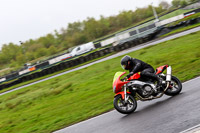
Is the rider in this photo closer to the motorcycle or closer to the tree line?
the motorcycle

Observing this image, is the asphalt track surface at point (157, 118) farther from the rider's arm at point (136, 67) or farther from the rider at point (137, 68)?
the rider's arm at point (136, 67)

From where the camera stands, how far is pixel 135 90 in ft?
25.2

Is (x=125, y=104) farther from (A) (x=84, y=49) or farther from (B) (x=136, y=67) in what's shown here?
(A) (x=84, y=49)

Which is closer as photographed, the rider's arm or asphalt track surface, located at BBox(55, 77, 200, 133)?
asphalt track surface, located at BBox(55, 77, 200, 133)

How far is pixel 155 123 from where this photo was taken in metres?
5.88

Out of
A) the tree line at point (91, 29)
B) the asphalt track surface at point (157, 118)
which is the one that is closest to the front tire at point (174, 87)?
the asphalt track surface at point (157, 118)

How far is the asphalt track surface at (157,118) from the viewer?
217 inches

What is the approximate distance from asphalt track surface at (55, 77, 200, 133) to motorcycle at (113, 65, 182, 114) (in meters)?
0.22

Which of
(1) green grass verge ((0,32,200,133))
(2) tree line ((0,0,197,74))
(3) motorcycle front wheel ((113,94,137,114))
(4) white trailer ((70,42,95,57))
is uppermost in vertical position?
(2) tree line ((0,0,197,74))

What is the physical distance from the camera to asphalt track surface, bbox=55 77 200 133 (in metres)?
5.50

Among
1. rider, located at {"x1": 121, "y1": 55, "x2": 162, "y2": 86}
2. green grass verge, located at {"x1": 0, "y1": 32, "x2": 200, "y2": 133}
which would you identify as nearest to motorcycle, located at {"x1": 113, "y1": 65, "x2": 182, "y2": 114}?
rider, located at {"x1": 121, "y1": 55, "x2": 162, "y2": 86}

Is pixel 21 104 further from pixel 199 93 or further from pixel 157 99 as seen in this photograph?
pixel 199 93

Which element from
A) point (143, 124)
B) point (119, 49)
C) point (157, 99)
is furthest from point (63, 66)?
point (143, 124)

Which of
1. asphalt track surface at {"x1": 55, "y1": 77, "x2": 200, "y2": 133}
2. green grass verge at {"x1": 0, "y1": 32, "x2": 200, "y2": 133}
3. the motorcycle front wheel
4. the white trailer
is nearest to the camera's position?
asphalt track surface at {"x1": 55, "y1": 77, "x2": 200, "y2": 133}
